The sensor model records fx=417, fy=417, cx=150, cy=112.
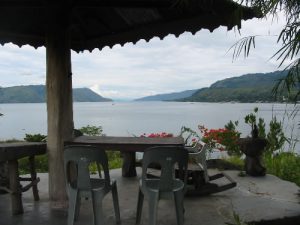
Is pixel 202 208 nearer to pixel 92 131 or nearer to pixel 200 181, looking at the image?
pixel 200 181

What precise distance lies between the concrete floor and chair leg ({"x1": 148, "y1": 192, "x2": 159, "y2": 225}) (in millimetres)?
567

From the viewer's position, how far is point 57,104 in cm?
464

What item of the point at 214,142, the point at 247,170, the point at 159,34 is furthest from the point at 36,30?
the point at 214,142

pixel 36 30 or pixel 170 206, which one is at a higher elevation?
pixel 36 30

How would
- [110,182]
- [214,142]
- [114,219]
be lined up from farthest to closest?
[214,142] → [114,219] → [110,182]

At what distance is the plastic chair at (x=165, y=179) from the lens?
3488 mm

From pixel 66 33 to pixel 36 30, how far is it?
1488mm

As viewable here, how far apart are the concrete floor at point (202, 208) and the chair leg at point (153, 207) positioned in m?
0.57

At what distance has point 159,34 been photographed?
5.61m

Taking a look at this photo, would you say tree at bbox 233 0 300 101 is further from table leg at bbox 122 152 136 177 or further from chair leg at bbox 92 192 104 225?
table leg at bbox 122 152 136 177

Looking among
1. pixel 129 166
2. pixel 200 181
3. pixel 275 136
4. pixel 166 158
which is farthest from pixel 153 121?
pixel 166 158

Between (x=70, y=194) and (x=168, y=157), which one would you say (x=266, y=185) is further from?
(x=70, y=194)

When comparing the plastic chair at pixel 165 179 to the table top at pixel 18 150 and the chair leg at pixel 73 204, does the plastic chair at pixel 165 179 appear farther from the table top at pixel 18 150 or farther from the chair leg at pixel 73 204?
the table top at pixel 18 150

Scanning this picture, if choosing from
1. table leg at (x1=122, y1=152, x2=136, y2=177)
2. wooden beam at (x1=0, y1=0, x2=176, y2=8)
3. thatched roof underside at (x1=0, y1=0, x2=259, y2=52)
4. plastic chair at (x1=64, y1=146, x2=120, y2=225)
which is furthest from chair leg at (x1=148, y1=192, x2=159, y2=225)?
table leg at (x1=122, y1=152, x2=136, y2=177)
